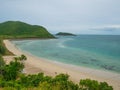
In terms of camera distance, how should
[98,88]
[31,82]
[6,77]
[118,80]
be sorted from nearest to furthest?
[98,88] < [31,82] < [6,77] < [118,80]

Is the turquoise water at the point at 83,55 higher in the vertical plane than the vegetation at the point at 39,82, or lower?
lower

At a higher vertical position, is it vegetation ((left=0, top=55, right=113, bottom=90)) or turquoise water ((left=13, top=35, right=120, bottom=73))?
vegetation ((left=0, top=55, right=113, bottom=90))

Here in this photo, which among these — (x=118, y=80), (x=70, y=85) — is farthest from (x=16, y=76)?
(x=118, y=80)

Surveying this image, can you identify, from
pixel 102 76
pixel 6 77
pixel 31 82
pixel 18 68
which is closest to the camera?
pixel 31 82

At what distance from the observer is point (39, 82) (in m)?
18.4

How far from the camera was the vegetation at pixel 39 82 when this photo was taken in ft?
50.8

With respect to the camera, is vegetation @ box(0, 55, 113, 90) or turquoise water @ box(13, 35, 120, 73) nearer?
vegetation @ box(0, 55, 113, 90)

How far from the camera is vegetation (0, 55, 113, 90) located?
15.5 meters

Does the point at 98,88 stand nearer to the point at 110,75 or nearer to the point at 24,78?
the point at 24,78

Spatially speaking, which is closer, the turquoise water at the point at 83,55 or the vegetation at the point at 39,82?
the vegetation at the point at 39,82

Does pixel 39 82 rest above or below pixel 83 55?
above

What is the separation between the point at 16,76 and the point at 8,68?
1.28 m

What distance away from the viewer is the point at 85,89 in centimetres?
1602

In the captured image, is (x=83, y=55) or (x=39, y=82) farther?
(x=83, y=55)
